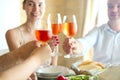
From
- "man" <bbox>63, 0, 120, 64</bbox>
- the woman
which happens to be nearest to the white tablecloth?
"man" <bbox>63, 0, 120, 64</bbox>

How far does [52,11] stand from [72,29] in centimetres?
197

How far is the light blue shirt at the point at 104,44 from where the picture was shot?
2.17 m

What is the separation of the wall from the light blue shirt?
1.10 metres

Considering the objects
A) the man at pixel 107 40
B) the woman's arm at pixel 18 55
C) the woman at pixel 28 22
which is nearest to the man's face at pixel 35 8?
the woman at pixel 28 22

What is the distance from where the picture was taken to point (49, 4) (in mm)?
3654

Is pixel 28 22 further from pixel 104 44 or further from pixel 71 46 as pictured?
pixel 104 44

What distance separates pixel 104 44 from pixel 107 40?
4cm

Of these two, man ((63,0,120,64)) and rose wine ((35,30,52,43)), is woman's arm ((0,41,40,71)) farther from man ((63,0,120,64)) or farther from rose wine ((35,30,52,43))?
man ((63,0,120,64))

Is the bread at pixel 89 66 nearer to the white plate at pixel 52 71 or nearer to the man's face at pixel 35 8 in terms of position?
the white plate at pixel 52 71

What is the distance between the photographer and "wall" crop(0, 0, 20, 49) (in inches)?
113

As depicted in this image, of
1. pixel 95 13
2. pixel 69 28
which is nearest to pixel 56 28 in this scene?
pixel 69 28

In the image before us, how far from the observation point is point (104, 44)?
7.35 ft

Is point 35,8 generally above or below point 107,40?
above

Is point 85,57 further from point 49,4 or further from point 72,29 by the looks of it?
point 72,29
